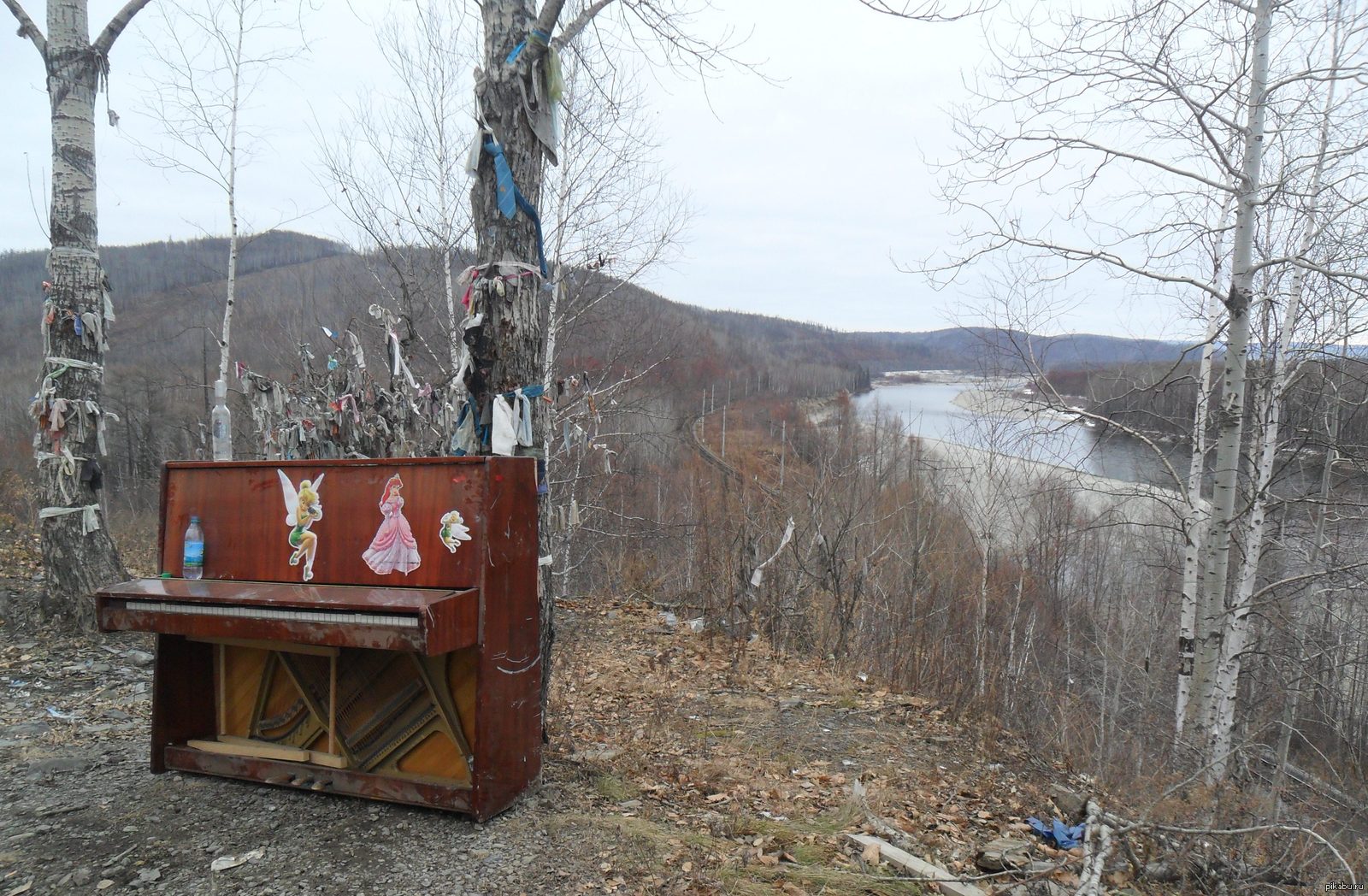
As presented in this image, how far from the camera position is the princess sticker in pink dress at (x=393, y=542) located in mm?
3795

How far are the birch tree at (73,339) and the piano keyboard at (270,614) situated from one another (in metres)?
4.09

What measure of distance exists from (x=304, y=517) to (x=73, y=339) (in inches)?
179

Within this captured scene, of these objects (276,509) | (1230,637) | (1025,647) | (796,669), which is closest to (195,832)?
(276,509)

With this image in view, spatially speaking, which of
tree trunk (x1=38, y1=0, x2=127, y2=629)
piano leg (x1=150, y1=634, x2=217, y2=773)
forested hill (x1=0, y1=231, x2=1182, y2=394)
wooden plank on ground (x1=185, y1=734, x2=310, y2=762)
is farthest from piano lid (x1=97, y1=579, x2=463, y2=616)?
forested hill (x1=0, y1=231, x2=1182, y2=394)

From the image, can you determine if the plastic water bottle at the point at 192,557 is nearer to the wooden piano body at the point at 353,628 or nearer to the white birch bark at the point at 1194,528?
the wooden piano body at the point at 353,628

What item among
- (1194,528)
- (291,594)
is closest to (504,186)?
(291,594)

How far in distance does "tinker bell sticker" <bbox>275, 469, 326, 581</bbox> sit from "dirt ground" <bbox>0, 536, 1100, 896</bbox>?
1183 millimetres

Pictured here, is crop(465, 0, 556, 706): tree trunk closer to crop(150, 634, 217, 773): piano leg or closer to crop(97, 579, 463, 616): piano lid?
crop(97, 579, 463, 616): piano lid

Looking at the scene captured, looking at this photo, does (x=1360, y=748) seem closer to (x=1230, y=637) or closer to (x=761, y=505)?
(x=1230, y=637)

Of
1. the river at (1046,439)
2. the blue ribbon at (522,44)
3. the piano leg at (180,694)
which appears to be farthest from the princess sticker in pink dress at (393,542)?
the river at (1046,439)

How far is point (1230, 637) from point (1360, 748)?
11.5 meters

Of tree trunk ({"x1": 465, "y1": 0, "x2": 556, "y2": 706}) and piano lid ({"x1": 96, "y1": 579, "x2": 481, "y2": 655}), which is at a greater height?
tree trunk ({"x1": 465, "y1": 0, "x2": 556, "y2": 706})

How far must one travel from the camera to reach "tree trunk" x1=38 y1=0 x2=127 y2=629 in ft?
22.4

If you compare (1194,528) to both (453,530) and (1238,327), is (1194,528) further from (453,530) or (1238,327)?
(453,530)
